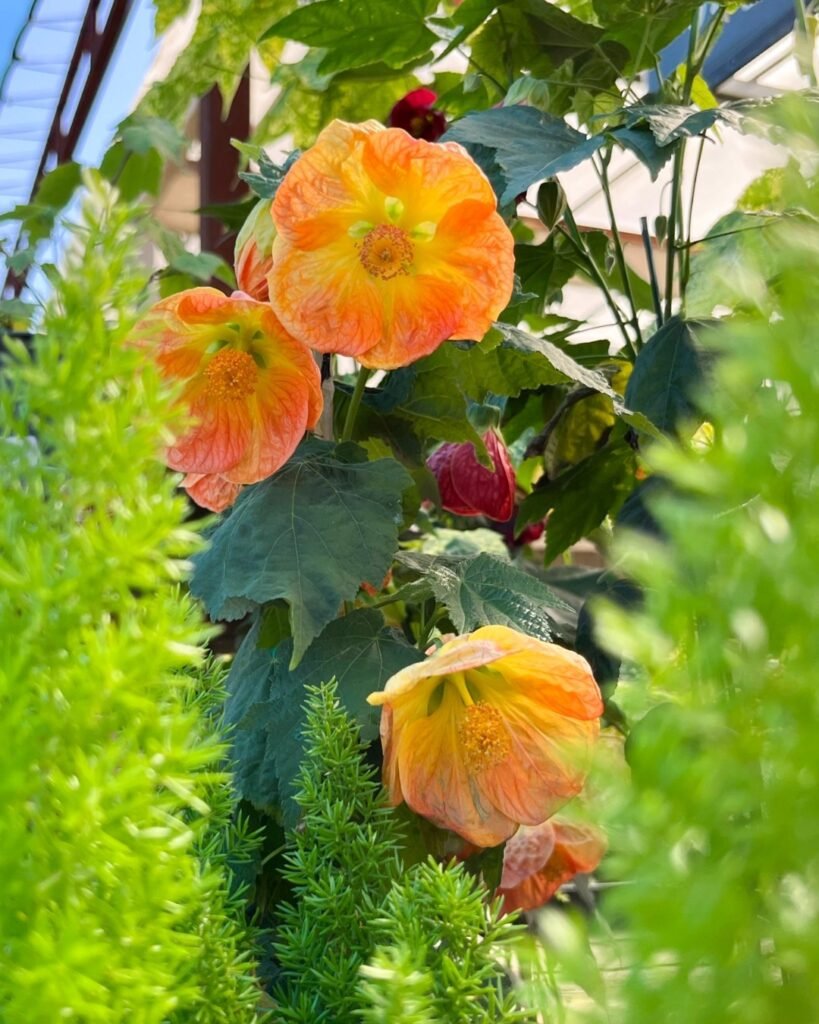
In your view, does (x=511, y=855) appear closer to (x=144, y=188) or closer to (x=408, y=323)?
(x=408, y=323)

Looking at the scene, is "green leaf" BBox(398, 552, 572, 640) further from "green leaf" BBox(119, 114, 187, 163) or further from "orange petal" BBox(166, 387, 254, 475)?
"green leaf" BBox(119, 114, 187, 163)

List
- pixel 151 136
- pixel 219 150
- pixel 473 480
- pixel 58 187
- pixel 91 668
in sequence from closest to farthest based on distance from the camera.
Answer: pixel 91 668, pixel 473 480, pixel 151 136, pixel 58 187, pixel 219 150

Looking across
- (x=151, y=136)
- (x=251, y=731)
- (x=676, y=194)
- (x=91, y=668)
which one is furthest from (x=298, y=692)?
(x=151, y=136)

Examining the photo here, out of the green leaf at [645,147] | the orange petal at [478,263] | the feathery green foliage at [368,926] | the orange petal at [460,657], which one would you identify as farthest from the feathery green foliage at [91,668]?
the green leaf at [645,147]

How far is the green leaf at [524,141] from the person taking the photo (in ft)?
1.44

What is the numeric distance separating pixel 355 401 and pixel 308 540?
0.30 feet

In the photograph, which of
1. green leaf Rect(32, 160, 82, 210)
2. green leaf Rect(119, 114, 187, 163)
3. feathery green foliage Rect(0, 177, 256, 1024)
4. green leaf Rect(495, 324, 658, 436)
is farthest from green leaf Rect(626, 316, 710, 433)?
green leaf Rect(32, 160, 82, 210)

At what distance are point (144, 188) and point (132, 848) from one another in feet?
3.80

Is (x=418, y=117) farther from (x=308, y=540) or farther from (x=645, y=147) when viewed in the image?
(x=308, y=540)

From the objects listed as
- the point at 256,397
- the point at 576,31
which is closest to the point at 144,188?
the point at 576,31

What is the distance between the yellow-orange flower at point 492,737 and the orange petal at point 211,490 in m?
0.13

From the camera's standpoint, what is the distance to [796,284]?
9cm

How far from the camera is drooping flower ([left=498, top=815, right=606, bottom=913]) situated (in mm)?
392

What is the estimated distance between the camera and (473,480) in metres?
0.55
